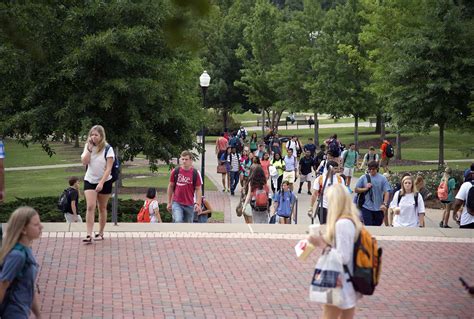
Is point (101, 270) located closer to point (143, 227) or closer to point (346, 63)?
point (143, 227)

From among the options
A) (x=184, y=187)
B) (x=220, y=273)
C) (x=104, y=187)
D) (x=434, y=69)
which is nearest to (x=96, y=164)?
(x=104, y=187)

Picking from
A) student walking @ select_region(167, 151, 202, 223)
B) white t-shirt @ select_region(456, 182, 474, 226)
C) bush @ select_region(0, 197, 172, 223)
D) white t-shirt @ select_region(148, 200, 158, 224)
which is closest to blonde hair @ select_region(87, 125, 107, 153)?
student walking @ select_region(167, 151, 202, 223)

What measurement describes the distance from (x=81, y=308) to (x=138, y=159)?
36.2m

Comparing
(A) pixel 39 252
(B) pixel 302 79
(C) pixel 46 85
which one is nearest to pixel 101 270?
(A) pixel 39 252

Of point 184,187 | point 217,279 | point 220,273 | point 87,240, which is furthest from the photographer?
point 184,187

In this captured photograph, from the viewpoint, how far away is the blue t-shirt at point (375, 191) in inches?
594

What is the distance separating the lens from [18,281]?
6.64m

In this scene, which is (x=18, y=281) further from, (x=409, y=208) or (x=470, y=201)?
(x=470, y=201)

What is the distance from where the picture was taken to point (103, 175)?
38.8 ft

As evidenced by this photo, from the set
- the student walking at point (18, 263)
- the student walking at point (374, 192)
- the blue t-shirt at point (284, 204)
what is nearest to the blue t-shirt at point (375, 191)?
the student walking at point (374, 192)

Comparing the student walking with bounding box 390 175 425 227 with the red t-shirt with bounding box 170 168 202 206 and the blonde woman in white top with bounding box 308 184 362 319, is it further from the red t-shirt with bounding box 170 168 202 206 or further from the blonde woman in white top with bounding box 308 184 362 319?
the blonde woman in white top with bounding box 308 184 362 319

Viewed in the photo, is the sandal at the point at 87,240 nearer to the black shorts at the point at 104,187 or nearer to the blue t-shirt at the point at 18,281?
the black shorts at the point at 104,187

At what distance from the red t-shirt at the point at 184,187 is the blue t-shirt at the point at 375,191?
290 centimetres

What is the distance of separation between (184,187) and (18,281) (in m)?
7.51
